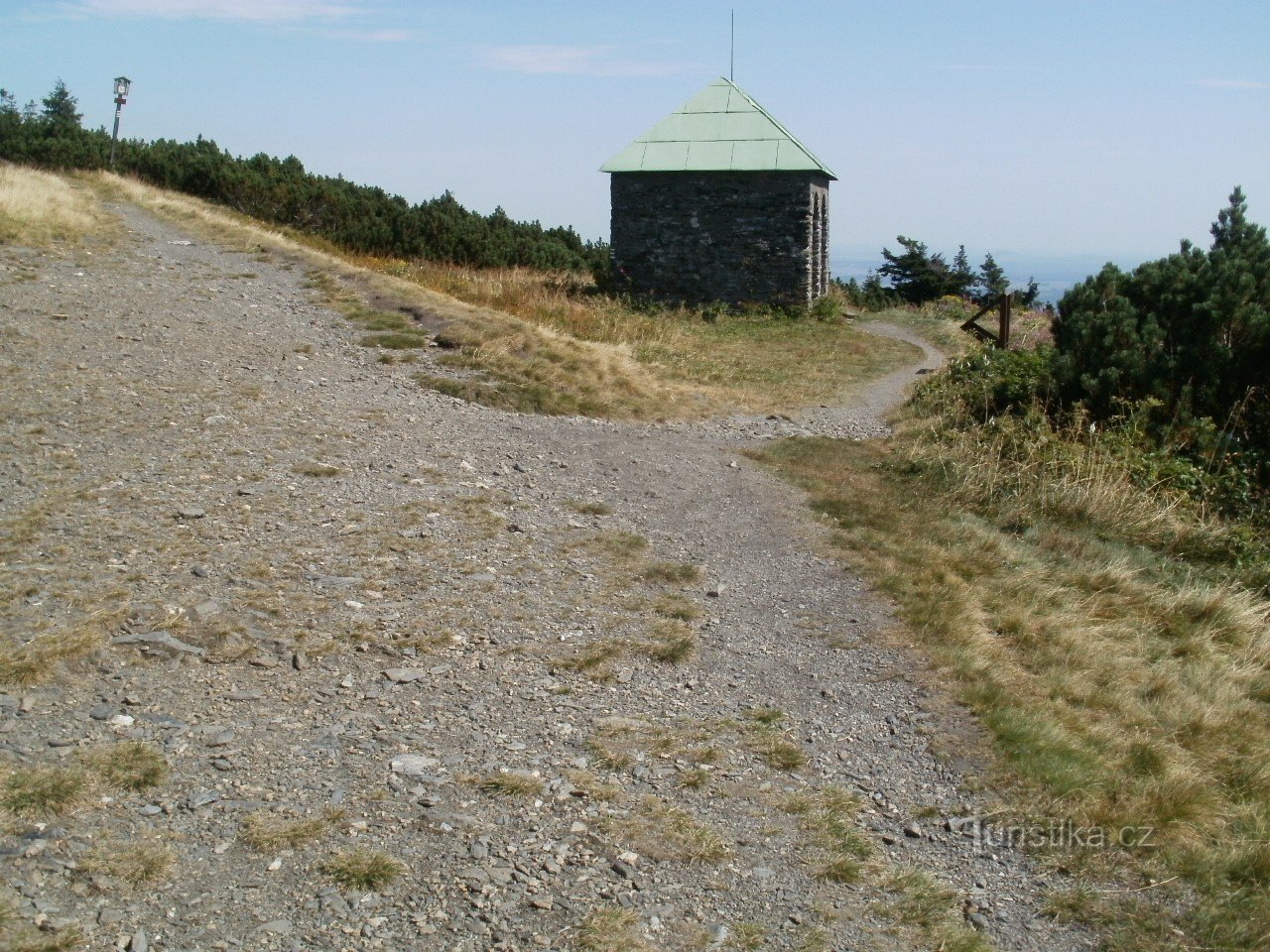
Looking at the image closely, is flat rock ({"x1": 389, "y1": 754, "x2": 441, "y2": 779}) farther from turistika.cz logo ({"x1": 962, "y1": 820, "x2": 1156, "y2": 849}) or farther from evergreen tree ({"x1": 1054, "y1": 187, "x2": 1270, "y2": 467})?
evergreen tree ({"x1": 1054, "y1": 187, "x2": 1270, "y2": 467})

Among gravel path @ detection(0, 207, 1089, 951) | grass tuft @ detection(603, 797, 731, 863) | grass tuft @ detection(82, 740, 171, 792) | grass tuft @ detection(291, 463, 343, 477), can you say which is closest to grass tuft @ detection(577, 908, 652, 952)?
gravel path @ detection(0, 207, 1089, 951)

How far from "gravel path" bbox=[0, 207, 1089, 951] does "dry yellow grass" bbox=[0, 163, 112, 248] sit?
5.46 m

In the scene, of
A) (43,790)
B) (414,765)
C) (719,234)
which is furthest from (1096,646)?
(719,234)

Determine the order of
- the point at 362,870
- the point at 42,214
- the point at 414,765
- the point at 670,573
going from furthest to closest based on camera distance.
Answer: the point at 42,214
the point at 670,573
the point at 414,765
the point at 362,870

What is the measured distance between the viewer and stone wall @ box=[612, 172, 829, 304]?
21125mm

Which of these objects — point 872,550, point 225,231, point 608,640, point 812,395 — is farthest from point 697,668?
point 225,231

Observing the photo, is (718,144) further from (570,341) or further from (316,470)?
(316,470)

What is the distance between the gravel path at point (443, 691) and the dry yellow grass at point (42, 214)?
5459 mm

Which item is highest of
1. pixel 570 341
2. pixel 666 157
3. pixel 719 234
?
pixel 666 157

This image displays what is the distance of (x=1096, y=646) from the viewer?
6.21 meters

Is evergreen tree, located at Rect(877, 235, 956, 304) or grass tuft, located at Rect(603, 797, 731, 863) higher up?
evergreen tree, located at Rect(877, 235, 956, 304)

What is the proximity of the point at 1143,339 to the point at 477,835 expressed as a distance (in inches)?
357

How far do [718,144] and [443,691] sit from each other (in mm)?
18763

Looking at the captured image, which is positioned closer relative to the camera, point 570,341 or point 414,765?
point 414,765
